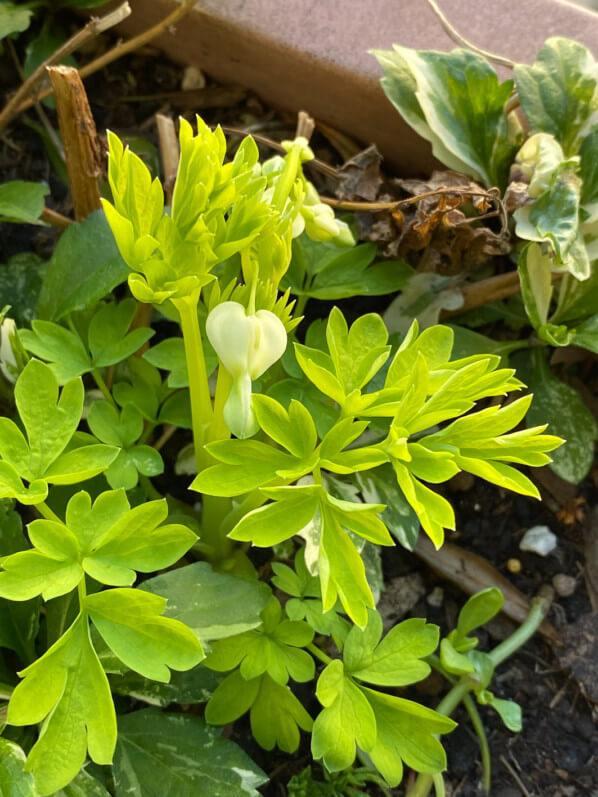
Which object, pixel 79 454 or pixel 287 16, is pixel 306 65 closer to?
pixel 287 16

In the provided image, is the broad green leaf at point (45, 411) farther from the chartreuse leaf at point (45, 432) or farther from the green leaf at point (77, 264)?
the green leaf at point (77, 264)

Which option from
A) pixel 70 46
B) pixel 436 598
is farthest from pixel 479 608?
pixel 70 46

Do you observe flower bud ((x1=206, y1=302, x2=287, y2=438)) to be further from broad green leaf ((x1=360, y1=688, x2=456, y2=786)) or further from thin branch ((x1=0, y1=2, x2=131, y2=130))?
thin branch ((x1=0, y1=2, x2=131, y2=130))

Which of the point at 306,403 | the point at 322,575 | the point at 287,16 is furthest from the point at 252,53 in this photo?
the point at 322,575

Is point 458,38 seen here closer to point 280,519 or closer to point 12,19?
point 12,19

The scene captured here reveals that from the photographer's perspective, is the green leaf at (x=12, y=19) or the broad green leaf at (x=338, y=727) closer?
the broad green leaf at (x=338, y=727)

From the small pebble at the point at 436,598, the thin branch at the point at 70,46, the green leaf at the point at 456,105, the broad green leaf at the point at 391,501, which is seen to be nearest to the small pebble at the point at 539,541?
the small pebble at the point at 436,598

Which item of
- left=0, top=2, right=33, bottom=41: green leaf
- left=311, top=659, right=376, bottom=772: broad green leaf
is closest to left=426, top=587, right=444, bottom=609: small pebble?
left=311, top=659, right=376, bottom=772: broad green leaf
